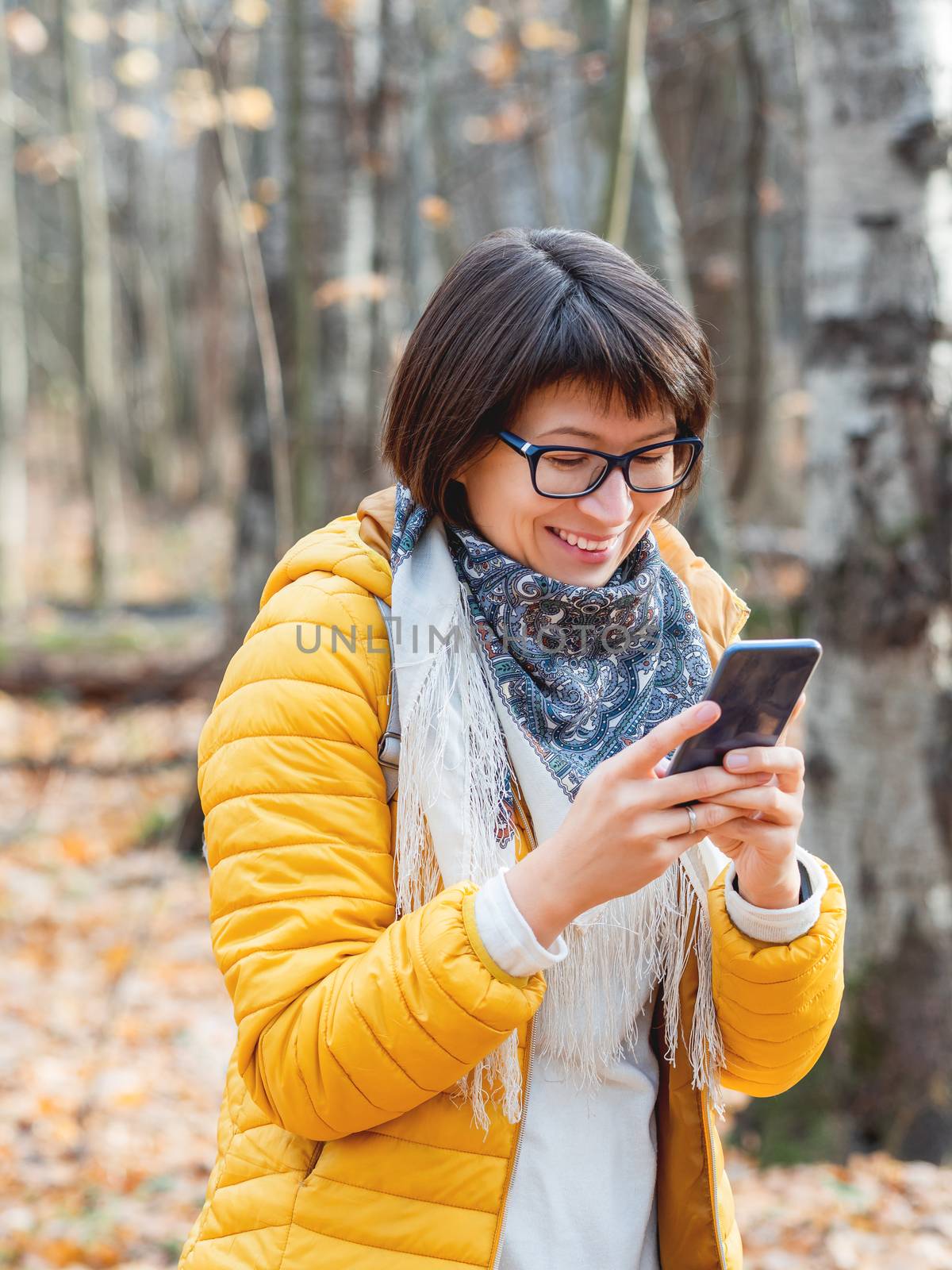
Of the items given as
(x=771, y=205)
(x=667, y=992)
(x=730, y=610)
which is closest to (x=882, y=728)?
(x=730, y=610)

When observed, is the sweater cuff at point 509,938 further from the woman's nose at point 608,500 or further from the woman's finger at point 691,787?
the woman's nose at point 608,500

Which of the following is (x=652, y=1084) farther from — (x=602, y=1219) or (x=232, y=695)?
(x=232, y=695)

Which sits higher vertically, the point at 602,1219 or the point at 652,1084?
the point at 652,1084

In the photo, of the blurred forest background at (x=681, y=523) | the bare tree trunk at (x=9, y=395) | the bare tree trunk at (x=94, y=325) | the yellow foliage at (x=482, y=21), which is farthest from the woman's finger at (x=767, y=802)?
the bare tree trunk at (x=9, y=395)

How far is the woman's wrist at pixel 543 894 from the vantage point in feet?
4.34

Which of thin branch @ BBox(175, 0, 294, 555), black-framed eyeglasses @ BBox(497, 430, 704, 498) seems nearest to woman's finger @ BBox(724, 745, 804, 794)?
black-framed eyeglasses @ BBox(497, 430, 704, 498)

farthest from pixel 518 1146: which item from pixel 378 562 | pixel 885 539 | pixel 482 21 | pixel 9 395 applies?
pixel 9 395

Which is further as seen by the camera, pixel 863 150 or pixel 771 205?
pixel 771 205

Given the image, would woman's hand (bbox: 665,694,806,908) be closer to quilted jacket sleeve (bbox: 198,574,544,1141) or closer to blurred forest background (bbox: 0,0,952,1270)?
quilted jacket sleeve (bbox: 198,574,544,1141)

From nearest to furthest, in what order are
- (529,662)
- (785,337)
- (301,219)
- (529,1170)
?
(529,1170)
(529,662)
(301,219)
(785,337)

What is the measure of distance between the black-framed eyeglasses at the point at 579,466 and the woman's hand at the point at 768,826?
0.36m

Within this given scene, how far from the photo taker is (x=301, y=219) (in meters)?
3.94

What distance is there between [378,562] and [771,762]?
0.57m

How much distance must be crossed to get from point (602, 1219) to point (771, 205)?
23.5 feet
